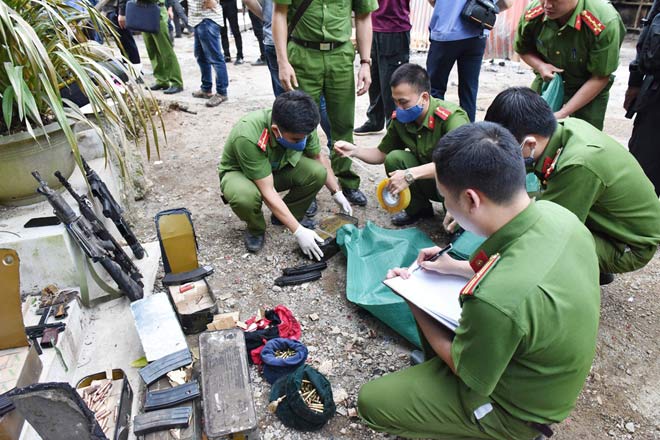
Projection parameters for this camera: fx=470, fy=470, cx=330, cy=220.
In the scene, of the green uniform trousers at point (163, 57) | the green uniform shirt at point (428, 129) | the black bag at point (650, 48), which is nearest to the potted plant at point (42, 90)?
the green uniform shirt at point (428, 129)

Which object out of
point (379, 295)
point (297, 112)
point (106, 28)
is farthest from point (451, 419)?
point (106, 28)

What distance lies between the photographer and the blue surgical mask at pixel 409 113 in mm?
2980

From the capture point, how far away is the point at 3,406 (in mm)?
1545

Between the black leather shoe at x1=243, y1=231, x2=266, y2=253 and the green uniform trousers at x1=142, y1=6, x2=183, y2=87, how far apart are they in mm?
4114

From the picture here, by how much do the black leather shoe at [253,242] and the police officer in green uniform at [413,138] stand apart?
0.83 meters

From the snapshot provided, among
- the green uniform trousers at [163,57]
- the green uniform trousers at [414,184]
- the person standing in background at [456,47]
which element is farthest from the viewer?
the green uniform trousers at [163,57]

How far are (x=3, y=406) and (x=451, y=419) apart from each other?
153 centimetres

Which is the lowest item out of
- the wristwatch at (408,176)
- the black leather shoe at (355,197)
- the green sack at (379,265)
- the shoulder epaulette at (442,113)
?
the black leather shoe at (355,197)

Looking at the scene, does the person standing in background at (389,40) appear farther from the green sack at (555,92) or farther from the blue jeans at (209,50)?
the blue jeans at (209,50)

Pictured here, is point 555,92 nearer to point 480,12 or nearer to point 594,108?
point 594,108

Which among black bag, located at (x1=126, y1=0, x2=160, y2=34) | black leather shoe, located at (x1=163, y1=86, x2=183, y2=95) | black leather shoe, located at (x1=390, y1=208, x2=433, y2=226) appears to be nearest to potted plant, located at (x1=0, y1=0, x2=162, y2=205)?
black leather shoe, located at (x1=390, y1=208, x2=433, y2=226)

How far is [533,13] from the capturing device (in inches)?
121

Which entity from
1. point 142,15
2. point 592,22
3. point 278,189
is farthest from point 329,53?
point 142,15

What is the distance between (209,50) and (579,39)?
452cm
